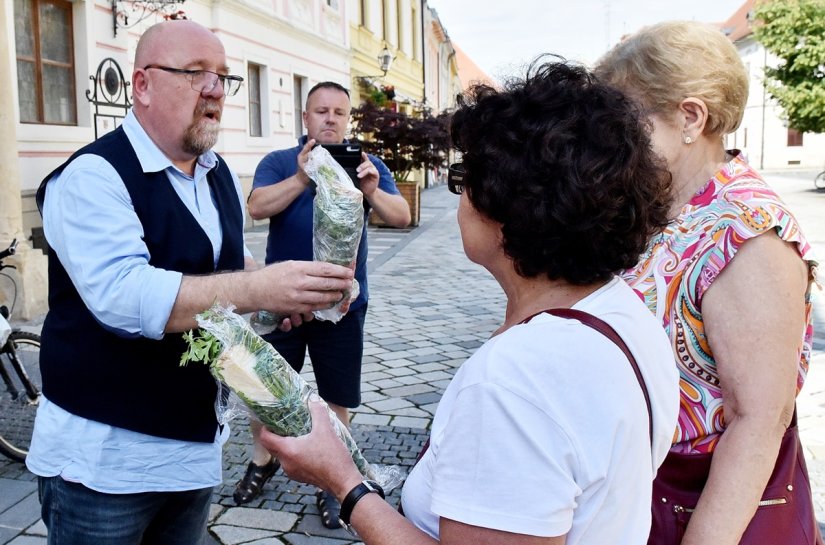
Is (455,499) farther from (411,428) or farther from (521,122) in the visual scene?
(411,428)

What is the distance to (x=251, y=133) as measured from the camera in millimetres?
15820

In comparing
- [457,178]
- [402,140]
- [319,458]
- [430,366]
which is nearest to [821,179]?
[402,140]

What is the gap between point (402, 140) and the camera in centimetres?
1694

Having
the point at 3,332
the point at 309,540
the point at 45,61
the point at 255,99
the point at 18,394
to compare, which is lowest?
the point at 309,540

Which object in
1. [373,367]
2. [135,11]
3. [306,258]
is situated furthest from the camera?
[135,11]

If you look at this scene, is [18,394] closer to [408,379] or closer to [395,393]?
[395,393]

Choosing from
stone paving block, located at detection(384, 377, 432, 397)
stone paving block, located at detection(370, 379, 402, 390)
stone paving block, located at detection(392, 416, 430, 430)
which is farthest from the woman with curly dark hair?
stone paving block, located at detection(370, 379, 402, 390)

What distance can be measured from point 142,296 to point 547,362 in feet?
3.29

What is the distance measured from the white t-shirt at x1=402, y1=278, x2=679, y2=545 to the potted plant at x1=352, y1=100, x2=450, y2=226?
50.5 feet

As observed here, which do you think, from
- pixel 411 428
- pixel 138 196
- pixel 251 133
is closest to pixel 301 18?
pixel 251 133

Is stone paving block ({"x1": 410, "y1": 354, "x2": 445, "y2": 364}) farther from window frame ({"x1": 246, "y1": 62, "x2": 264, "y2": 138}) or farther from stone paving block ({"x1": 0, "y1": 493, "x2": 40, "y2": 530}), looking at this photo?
window frame ({"x1": 246, "y1": 62, "x2": 264, "y2": 138})

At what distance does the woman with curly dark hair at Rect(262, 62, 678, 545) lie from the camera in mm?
1115

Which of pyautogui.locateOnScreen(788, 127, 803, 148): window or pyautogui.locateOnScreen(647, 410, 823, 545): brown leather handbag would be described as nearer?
pyautogui.locateOnScreen(647, 410, 823, 545): brown leather handbag

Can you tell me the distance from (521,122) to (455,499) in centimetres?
64
